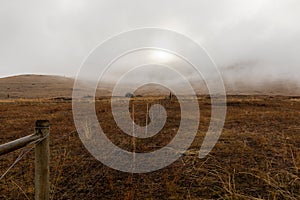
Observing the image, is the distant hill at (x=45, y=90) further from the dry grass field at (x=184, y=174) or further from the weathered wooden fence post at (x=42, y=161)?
the weathered wooden fence post at (x=42, y=161)

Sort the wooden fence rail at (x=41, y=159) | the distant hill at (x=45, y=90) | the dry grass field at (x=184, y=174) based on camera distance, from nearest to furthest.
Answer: the wooden fence rail at (x=41, y=159)
the dry grass field at (x=184, y=174)
the distant hill at (x=45, y=90)

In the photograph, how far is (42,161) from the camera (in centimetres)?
284

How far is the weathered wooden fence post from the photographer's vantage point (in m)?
2.81

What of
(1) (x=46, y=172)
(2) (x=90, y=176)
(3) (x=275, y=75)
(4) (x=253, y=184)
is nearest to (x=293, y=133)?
(4) (x=253, y=184)

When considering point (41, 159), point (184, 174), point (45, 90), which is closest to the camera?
point (41, 159)

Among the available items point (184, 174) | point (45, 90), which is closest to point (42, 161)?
point (184, 174)

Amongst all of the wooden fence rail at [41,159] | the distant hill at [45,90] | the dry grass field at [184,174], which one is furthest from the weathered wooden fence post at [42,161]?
the distant hill at [45,90]

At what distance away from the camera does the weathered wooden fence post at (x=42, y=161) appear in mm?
2815

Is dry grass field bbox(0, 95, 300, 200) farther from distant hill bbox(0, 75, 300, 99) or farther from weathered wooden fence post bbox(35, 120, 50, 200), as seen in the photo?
distant hill bbox(0, 75, 300, 99)

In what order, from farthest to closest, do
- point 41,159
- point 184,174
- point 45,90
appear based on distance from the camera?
point 45,90, point 184,174, point 41,159

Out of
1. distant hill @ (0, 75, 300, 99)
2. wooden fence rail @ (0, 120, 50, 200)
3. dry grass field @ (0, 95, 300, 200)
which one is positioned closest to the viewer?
wooden fence rail @ (0, 120, 50, 200)

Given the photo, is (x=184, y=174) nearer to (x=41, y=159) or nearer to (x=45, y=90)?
(x=41, y=159)

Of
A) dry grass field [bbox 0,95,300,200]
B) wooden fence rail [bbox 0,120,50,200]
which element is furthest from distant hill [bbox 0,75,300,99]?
wooden fence rail [bbox 0,120,50,200]

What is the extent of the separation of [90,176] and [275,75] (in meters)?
206
